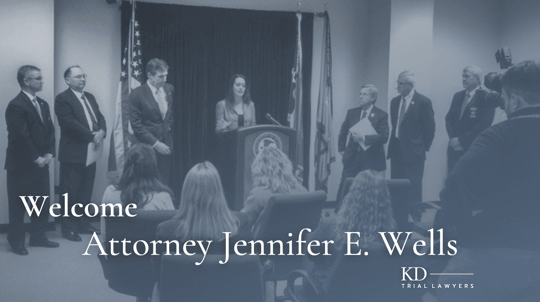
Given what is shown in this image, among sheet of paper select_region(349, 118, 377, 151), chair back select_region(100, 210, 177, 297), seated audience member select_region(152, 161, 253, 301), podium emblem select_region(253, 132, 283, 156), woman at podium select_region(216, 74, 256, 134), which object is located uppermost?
woman at podium select_region(216, 74, 256, 134)

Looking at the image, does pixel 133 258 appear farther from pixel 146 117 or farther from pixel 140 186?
pixel 146 117

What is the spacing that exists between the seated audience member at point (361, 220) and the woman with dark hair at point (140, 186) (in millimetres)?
809

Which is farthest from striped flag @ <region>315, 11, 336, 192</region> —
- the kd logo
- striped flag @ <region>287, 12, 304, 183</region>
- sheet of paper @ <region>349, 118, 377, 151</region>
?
the kd logo

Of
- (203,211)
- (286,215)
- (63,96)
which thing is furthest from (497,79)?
(63,96)

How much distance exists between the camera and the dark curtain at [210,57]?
18.6 ft

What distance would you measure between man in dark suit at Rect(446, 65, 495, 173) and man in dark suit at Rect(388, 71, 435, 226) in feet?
1.83

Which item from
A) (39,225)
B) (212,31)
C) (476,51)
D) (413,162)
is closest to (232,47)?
(212,31)

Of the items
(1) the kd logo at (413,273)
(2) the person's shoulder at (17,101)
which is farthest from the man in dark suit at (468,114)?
(2) the person's shoulder at (17,101)

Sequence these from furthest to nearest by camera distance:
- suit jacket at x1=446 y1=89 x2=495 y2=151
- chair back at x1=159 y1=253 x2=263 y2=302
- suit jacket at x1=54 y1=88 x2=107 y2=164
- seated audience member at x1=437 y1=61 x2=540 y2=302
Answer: suit jacket at x1=446 y1=89 x2=495 y2=151 → suit jacket at x1=54 y1=88 x2=107 y2=164 → chair back at x1=159 y1=253 x2=263 y2=302 → seated audience member at x1=437 y1=61 x2=540 y2=302

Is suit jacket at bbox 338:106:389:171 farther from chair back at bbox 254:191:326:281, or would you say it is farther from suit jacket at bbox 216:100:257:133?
chair back at bbox 254:191:326:281

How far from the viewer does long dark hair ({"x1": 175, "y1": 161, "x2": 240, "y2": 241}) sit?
203 centimetres

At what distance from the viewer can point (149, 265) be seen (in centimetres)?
238

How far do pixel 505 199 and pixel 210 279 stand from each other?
95cm

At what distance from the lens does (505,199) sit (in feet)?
4.96
